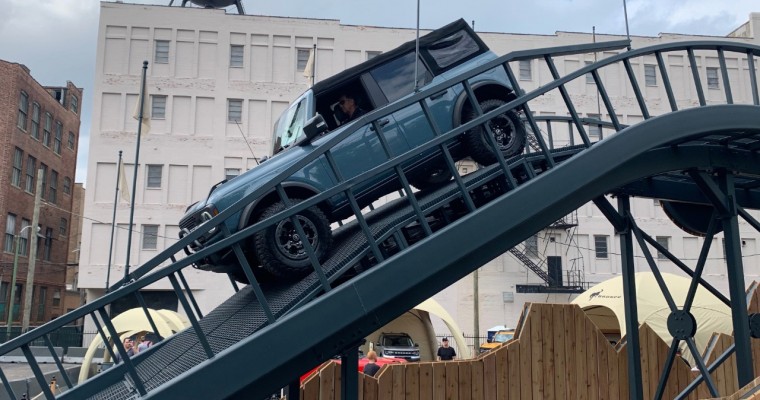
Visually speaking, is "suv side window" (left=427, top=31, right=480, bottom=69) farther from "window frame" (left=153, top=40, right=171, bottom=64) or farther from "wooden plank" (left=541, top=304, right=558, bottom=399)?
"window frame" (left=153, top=40, right=171, bottom=64)

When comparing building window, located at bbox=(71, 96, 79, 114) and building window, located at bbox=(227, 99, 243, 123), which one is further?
building window, located at bbox=(71, 96, 79, 114)

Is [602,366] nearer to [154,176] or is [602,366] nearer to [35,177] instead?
[154,176]

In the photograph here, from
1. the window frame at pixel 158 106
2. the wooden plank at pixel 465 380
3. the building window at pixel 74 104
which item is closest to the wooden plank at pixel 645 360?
the wooden plank at pixel 465 380

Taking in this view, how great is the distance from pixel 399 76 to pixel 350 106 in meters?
0.70

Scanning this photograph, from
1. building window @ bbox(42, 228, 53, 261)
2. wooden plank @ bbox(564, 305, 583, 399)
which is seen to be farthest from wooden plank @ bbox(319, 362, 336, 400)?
building window @ bbox(42, 228, 53, 261)

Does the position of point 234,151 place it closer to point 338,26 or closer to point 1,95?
point 338,26

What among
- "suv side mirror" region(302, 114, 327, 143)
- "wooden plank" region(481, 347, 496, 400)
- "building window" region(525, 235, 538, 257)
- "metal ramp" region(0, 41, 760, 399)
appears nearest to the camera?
"metal ramp" region(0, 41, 760, 399)

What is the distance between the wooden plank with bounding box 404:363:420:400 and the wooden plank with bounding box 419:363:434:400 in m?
0.06

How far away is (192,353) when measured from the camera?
5.99 metres

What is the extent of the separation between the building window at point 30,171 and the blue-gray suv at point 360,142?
37.9 metres

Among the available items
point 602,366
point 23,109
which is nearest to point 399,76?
point 602,366

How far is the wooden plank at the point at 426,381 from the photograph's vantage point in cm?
858

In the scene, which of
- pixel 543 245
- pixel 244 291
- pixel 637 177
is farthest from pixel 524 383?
pixel 543 245

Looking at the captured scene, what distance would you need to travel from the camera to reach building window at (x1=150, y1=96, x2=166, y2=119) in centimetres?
3656
